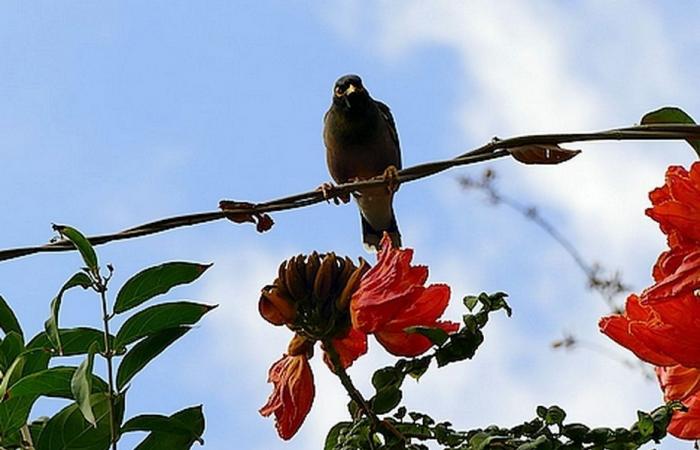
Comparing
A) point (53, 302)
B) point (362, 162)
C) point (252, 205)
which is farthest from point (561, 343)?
point (362, 162)

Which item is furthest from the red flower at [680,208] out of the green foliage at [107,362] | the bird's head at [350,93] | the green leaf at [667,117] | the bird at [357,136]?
the bird's head at [350,93]

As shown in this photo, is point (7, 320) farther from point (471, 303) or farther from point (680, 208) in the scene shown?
point (680, 208)

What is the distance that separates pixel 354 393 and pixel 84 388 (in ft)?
0.68

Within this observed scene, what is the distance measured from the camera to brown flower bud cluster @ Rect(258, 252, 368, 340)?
80cm

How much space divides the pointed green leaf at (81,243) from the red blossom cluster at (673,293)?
0.40 meters

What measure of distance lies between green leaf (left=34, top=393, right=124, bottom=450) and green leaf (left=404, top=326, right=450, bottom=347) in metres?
0.24

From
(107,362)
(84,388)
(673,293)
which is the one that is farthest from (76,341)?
(673,293)

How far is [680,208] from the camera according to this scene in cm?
58

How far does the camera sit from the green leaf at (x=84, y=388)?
649mm

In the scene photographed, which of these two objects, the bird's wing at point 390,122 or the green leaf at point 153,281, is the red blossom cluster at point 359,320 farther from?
the bird's wing at point 390,122

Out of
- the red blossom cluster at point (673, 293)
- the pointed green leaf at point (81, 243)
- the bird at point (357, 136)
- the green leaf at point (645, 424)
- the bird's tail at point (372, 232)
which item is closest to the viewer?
the red blossom cluster at point (673, 293)

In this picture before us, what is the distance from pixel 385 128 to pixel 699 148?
3284mm

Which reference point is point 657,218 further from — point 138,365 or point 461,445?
point 138,365

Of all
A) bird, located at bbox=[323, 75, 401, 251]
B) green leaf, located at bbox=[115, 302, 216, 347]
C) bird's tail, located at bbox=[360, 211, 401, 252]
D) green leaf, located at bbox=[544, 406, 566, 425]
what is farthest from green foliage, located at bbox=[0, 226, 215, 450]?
bird's tail, located at bbox=[360, 211, 401, 252]
